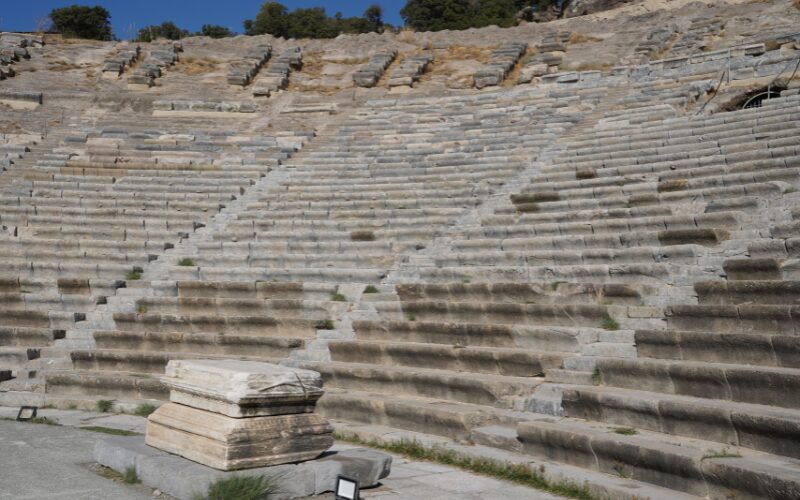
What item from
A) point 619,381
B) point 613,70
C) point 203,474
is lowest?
point 203,474

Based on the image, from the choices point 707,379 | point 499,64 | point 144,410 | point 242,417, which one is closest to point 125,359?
point 144,410

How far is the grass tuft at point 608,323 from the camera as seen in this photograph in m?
7.33

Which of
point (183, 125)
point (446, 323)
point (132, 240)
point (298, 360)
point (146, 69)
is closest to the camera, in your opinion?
point (446, 323)

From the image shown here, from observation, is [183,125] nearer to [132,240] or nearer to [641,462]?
[132,240]

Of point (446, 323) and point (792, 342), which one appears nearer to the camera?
point (792, 342)

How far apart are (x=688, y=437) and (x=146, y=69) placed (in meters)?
19.0

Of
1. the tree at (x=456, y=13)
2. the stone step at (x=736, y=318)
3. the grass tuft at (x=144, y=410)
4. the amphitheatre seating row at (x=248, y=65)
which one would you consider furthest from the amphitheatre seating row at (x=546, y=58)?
the tree at (x=456, y=13)

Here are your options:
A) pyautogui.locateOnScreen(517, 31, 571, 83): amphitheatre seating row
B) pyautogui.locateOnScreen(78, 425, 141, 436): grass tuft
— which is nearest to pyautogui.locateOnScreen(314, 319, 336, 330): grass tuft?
pyautogui.locateOnScreen(78, 425, 141, 436): grass tuft

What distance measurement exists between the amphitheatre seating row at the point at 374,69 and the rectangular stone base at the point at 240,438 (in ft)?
52.2

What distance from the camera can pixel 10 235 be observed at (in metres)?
12.9

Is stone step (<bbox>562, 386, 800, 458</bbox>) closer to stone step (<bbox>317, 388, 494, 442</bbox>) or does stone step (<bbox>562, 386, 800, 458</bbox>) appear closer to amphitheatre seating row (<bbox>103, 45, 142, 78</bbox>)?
stone step (<bbox>317, 388, 494, 442</bbox>)

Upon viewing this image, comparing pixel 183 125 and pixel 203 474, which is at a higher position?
pixel 183 125

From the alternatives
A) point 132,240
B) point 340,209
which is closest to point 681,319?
point 340,209

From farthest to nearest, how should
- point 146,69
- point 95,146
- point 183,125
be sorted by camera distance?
point 146,69
point 183,125
point 95,146
